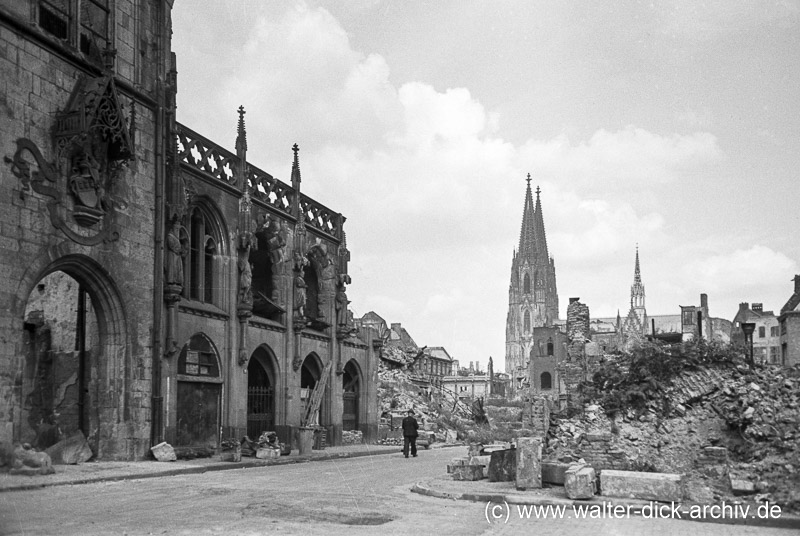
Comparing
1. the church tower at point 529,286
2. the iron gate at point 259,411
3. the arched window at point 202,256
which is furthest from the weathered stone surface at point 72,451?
the church tower at point 529,286

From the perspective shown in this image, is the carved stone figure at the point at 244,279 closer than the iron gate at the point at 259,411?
Yes

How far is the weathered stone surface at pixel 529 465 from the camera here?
47.5 feet

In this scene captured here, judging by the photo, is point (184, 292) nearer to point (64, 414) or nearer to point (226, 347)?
point (226, 347)

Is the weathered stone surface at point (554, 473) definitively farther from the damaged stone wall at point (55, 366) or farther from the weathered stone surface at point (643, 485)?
the damaged stone wall at point (55, 366)

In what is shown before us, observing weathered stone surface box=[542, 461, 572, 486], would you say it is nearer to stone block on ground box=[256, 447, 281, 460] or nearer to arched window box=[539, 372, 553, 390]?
stone block on ground box=[256, 447, 281, 460]

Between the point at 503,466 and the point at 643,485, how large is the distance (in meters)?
3.93

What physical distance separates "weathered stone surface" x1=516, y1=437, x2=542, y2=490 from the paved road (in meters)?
1.50

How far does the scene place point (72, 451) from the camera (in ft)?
59.5

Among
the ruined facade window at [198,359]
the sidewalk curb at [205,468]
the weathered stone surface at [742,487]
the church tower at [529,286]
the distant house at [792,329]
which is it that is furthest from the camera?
the church tower at [529,286]

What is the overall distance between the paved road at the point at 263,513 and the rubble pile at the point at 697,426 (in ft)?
11.2

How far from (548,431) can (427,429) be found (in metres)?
24.9

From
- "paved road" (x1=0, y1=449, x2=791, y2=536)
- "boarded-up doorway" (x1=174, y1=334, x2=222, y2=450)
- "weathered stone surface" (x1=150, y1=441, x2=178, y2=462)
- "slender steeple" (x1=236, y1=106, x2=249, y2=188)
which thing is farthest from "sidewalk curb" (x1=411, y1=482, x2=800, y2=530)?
"slender steeple" (x1=236, y1=106, x2=249, y2=188)

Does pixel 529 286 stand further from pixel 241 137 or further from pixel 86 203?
pixel 86 203

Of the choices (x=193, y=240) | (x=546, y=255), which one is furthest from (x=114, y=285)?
(x=546, y=255)
